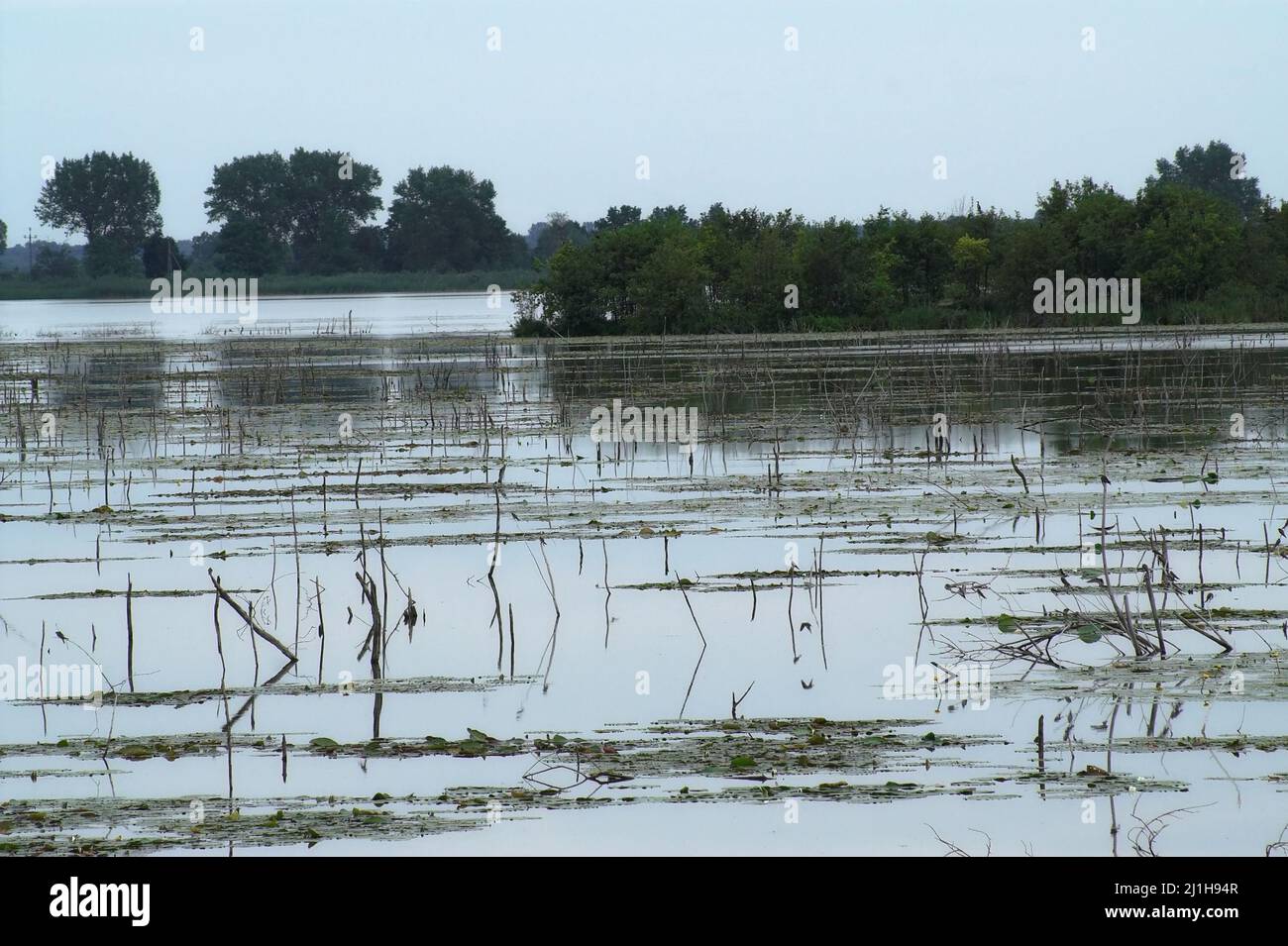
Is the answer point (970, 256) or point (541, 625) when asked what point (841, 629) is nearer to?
point (541, 625)

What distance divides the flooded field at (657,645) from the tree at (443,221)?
90288mm

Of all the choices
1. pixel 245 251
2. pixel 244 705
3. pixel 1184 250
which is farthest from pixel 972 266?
pixel 245 251

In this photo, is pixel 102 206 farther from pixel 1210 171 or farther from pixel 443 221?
pixel 1210 171

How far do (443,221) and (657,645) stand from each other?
101 meters

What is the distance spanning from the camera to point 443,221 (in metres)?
108

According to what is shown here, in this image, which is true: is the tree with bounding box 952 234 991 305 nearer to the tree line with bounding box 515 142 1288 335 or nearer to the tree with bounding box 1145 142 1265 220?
the tree line with bounding box 515 142 1288 335

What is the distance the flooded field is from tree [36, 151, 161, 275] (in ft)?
287

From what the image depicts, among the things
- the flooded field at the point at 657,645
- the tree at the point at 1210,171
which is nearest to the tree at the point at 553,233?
the tree at the point at 1210,171

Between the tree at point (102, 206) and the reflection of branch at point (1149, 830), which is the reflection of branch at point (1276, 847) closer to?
the reflection of branch at point (1149, 830)

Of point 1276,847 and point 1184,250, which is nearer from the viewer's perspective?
point 1276,847

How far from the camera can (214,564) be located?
1129 centimetres

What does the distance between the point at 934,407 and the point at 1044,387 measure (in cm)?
377

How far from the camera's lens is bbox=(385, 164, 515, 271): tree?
107 meters
